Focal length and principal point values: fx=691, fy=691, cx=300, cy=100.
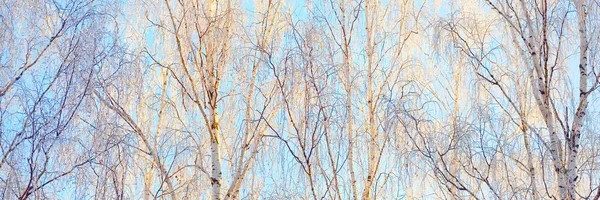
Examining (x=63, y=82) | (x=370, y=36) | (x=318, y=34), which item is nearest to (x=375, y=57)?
(x=370, y=36)

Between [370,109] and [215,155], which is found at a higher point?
[370,109]

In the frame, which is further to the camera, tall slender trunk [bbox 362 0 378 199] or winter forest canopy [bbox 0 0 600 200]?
tall slender trunk [bbox 362 0 378 199]

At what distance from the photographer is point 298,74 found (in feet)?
17.4

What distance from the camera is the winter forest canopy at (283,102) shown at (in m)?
4.41

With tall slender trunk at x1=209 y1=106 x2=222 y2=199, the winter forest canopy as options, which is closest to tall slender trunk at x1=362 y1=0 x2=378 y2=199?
the winter forest canopy

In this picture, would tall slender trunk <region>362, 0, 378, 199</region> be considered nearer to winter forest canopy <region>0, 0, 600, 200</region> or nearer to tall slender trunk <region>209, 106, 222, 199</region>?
winter forest canopy <region>0, 0, 600, 200</region>

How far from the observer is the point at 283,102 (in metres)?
5.40

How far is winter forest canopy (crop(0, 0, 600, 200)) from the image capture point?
4.41m

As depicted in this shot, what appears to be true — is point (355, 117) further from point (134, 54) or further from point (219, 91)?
point (134, 54)

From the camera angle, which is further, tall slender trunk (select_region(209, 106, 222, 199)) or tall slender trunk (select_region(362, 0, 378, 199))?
tall slender trunk (select_region(362, 0, 378, 199))

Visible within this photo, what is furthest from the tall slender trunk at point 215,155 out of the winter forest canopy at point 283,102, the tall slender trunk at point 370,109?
the tall slender trunk at point 370,109

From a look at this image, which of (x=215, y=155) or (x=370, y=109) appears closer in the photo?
(x=215, y=155)

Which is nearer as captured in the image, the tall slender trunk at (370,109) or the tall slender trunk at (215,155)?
the tall slender trunk at (215,155)

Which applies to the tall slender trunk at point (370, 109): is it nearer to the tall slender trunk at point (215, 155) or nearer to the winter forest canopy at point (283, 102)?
the winter forest canopy at point (283, 102)
